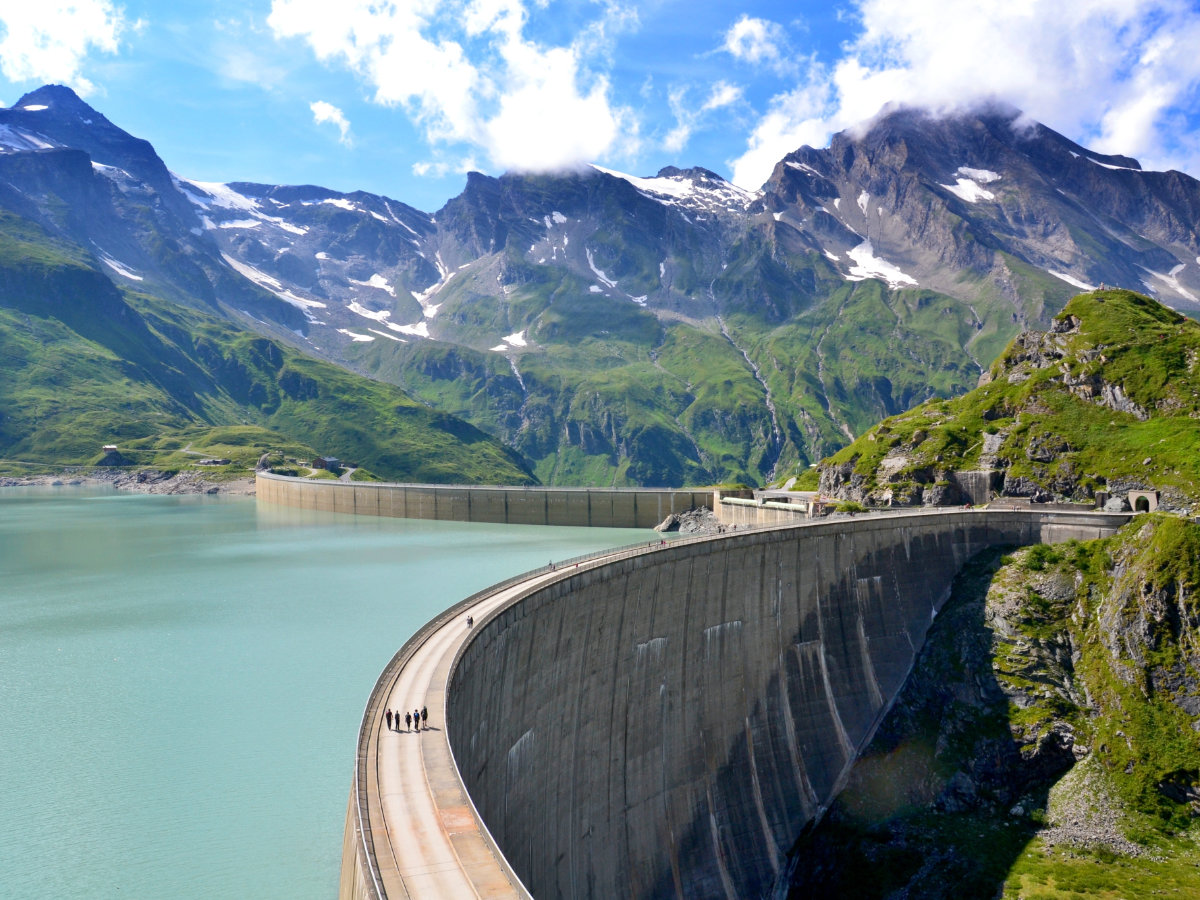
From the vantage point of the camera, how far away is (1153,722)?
4644 centimetres

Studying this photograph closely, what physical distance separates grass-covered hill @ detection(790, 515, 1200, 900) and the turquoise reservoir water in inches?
1048

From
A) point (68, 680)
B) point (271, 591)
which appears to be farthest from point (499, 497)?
point (68, 680)

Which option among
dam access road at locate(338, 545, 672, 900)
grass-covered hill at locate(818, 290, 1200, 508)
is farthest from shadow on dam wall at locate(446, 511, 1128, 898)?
grass-covered hill at locate(818, 290, 1200, 508)

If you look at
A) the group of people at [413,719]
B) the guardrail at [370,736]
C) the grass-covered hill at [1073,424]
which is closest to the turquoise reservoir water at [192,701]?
the guardrail at [370,736]

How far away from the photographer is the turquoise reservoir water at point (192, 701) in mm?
30047

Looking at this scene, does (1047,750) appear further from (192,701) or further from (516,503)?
(516,503)

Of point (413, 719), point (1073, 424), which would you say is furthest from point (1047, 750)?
point (413, 719)

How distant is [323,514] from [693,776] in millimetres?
122791

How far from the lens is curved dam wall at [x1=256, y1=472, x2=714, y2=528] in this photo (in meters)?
132

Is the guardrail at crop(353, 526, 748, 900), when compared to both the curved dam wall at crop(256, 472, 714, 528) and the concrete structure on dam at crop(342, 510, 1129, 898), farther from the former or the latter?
the curved dam wall at crop(256, 472, 714, 528)

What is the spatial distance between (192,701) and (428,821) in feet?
102

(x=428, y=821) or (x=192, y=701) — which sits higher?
(x=428, y=821)

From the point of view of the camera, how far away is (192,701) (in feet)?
148

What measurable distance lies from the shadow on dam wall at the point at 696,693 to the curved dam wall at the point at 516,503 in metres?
70.9
